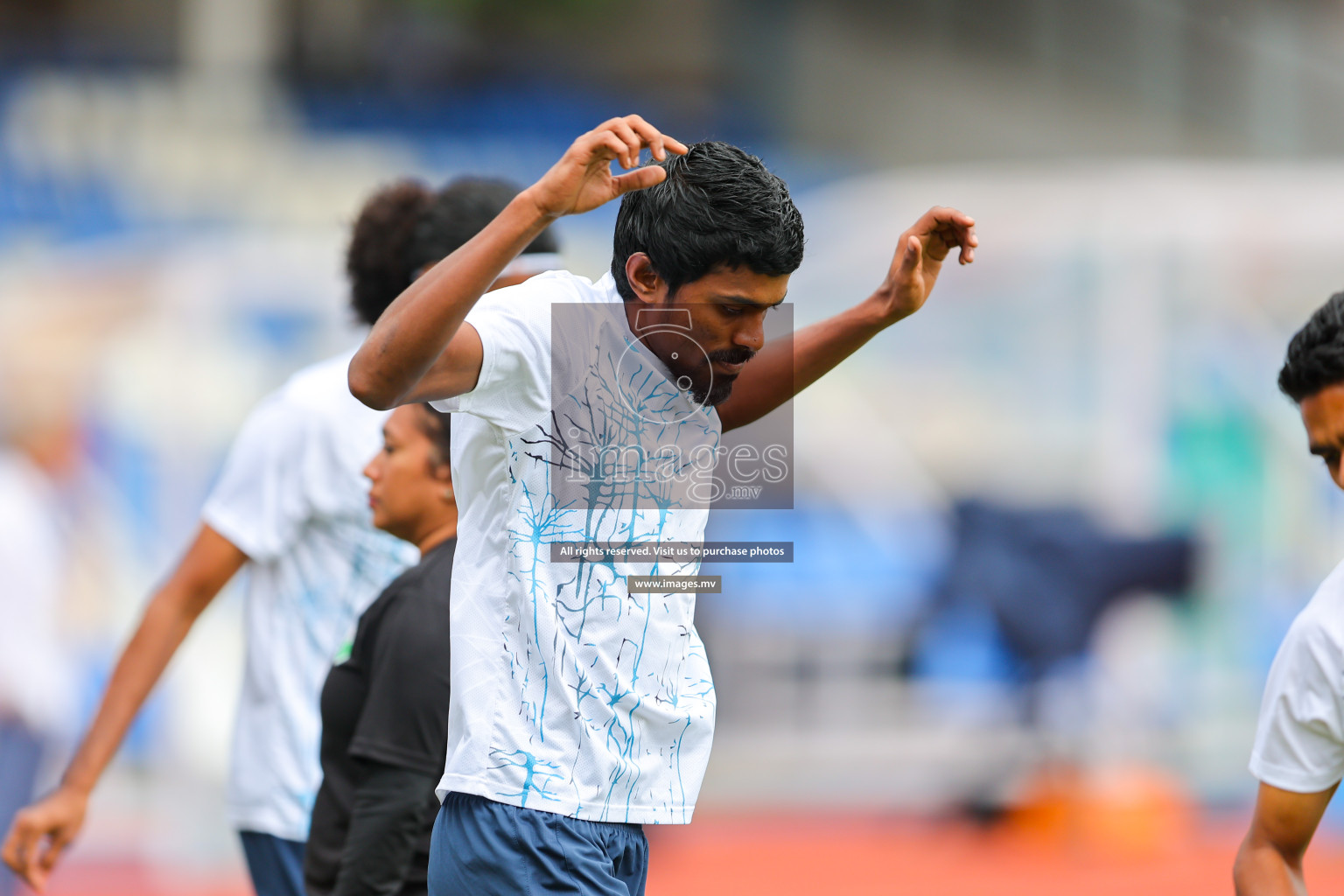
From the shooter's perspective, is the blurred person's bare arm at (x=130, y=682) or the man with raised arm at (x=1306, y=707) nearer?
the man with raised arm at (x=1306, y=707)

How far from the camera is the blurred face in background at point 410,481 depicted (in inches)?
103

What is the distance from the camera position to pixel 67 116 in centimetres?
1188

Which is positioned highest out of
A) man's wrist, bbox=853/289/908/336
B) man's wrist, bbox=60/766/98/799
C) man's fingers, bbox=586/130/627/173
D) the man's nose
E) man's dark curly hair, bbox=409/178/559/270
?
man's dark curly hair, bbox=409/178/559/270

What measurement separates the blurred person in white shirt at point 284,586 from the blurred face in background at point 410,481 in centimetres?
35

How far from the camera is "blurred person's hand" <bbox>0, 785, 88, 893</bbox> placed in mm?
2924

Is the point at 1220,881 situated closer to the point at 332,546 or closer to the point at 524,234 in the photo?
the point at 332,546

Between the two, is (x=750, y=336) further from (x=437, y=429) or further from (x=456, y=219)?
(x=456, y=219)

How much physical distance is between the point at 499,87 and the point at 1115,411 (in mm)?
7541

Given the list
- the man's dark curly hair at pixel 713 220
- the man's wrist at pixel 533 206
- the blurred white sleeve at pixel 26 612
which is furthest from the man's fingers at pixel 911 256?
the blurred white sleeve at pixel 26 612

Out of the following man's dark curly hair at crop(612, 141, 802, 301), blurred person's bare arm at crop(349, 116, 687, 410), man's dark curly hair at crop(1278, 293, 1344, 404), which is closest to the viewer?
blurred person's bare arm at crop(349, 116, 687, 410)

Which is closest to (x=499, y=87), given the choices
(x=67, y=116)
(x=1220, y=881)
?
(x=67, y=116)

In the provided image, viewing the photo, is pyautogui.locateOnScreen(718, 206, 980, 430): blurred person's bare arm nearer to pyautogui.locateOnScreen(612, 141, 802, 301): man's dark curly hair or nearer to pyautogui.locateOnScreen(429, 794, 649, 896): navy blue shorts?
pyautogui.locateOnScreen(612, 141, 802, 301): man's dark curly hair

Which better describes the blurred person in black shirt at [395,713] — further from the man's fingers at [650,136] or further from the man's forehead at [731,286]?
the man's fingers at [650,136]

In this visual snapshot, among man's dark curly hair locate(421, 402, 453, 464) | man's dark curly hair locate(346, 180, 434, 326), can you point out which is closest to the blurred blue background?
man's dark curly hair locate(346, 180, 434, 326)
